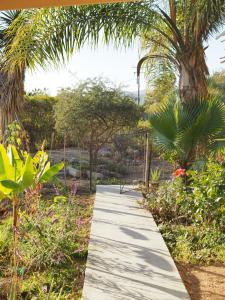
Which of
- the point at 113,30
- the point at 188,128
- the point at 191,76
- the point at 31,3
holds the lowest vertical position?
the point at 188,128

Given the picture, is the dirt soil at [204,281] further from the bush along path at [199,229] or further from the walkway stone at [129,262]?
the walkway stone at [129,262]

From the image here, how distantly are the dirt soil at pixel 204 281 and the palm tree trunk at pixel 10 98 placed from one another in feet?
17.6

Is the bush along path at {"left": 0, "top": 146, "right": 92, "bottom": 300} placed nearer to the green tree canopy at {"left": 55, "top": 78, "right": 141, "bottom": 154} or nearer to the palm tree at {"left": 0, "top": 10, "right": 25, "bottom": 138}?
the palm tree at {"left": 0, "top": 10, "right": 25, "bottom": 138}

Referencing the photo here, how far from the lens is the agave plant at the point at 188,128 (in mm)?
6906

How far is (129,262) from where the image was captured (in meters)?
4.32

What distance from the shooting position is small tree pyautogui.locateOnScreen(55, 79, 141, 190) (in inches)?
453

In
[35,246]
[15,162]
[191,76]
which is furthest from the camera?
[191,76]

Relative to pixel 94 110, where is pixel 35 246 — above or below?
below

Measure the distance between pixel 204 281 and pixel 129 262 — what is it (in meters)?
0.86

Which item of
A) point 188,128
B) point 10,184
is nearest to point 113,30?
point 188,128

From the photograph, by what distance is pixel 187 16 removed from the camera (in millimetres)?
7676

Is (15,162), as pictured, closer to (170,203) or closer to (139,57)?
(170,203)

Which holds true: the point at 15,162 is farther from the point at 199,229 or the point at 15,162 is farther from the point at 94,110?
the point at 94,110

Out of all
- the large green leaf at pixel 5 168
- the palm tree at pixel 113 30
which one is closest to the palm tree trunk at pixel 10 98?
the palm tree at pixel 113 30
